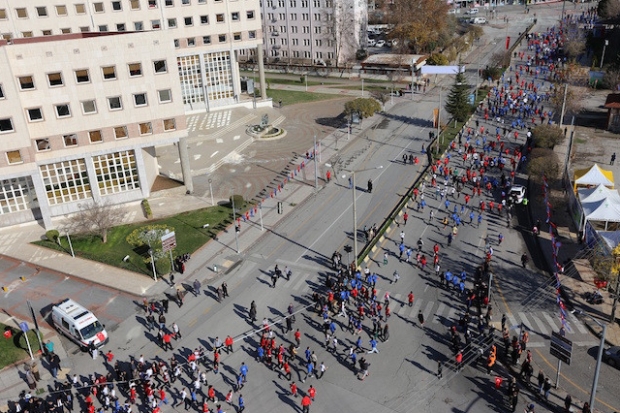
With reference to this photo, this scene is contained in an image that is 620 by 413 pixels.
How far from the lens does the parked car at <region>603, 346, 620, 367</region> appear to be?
3491 cm

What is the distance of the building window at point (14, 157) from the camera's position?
5097 cm

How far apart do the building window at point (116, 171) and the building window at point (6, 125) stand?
26.8ft

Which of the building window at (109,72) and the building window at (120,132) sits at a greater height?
the building window at (109,72)

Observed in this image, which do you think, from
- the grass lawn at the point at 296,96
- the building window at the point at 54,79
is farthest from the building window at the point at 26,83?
the grass lawn at the point at 296,96

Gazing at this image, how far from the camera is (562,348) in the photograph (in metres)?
31.6

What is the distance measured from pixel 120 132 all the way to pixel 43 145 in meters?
7.08

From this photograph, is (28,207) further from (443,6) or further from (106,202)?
(443,6)

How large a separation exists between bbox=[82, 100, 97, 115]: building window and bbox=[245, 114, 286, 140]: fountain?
2750cm

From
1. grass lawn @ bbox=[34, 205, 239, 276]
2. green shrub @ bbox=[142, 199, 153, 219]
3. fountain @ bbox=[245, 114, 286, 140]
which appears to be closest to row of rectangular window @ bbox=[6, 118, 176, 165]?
green shrub @ bbox=[142, 199, 153, 219]

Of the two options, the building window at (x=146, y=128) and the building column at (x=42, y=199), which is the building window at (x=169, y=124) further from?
the building column at (x=42, y=199)

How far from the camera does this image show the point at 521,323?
128ft

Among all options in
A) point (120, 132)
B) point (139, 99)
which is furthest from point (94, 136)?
point (139, 99)

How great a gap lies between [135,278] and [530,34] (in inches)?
4820

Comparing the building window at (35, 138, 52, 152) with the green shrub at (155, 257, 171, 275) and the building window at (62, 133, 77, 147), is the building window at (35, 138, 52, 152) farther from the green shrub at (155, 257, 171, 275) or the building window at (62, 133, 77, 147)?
the green shrub at (155, 257, 171, 275)
